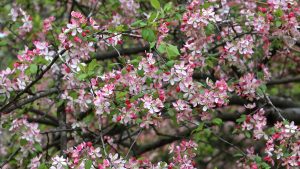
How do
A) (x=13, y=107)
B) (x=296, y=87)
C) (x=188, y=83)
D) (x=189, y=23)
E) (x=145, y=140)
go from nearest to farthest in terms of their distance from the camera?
(x=188, y=83) < (x=189, y=23) < (x=13, y=107) < (x=296, y=87) < (x=145, y=140)

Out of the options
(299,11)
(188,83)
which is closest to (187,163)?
(188,83)

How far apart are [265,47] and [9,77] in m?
2.11

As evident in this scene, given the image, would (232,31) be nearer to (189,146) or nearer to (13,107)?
(189,146)

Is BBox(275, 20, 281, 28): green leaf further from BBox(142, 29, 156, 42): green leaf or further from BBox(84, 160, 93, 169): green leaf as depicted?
BBox(84, 160, 93, 169): green leaf

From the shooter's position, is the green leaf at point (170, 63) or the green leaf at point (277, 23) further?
the green leaf at point (277, 23)

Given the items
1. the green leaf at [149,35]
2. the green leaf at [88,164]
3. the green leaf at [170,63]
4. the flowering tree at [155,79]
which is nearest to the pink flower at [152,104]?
the flowering tree at [155,79]

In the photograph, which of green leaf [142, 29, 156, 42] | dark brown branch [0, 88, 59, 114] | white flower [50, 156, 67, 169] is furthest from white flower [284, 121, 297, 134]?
dark brown branch [0, 88, 59, 114]

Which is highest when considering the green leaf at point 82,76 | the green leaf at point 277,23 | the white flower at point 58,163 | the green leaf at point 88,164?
the green leaf at point 277,23

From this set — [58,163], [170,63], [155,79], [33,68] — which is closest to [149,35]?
[170,63]

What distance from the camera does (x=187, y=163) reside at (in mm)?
3777

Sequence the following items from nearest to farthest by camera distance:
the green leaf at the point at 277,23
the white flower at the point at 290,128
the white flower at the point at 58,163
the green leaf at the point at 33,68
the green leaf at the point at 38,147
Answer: the white flower at the point at 58,163 < the green leaf at the point at 33,68 < the white flower at the point at 290,128 < the green leaf at the point at 277,23 < the green leaf at the point at 38,147

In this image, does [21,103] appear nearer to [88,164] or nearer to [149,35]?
[88,164]

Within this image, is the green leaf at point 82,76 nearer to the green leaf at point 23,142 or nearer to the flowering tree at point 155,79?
the flowering tree at point 155,79

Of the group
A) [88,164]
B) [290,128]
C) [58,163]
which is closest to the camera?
[88,164]
